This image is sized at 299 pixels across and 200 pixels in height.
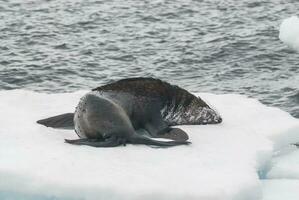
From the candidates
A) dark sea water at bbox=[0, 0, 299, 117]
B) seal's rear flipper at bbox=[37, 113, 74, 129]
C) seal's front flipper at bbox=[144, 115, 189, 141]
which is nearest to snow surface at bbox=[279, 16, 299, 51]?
dark sea water at bbox=[0, 0, 299, 117]

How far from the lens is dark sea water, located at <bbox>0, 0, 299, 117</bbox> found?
16.6 metres

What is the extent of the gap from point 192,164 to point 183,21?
15474 mm

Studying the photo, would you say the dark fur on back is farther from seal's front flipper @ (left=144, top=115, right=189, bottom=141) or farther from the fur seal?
seal's front flipper @ (left=144, top=115, right=189, bottom=141)

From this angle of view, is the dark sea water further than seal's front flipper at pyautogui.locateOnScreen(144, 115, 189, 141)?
Yes

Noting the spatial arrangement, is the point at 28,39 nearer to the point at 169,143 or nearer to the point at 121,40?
the point at 121,40

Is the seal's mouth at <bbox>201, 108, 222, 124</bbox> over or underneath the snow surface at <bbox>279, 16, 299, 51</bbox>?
over

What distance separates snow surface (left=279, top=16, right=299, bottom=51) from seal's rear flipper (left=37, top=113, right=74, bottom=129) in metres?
10.5

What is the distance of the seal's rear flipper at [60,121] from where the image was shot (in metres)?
9.48

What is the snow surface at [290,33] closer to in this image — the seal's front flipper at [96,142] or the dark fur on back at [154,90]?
the dark fur on back at [154,90]

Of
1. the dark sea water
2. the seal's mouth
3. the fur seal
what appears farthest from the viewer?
the dark sea water

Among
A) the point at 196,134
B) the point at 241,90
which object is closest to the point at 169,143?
the point at 196,134

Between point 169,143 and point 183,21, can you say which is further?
point 183,21

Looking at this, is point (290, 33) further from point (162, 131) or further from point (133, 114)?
point (162, 131)

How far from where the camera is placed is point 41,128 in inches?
368
